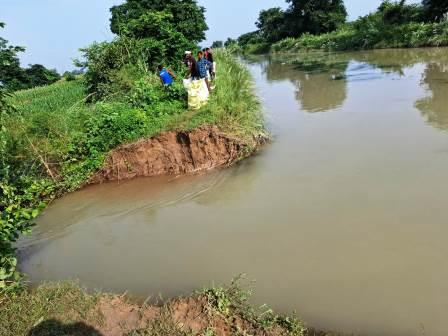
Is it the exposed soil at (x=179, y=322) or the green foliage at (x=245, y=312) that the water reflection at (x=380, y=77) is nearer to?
the green foliage at (x=245, y=312)

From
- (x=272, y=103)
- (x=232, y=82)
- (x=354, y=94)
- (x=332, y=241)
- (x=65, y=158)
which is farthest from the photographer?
(x=272, y=103)

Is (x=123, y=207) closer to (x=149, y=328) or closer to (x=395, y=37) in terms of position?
(x=149, y=328)

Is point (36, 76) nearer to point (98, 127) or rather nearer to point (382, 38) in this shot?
point (382, 38)

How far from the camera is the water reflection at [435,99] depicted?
32.7ft

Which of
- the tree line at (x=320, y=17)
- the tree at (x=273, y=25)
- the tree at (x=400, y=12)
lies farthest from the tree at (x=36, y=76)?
the tree at (x=400, y=12)

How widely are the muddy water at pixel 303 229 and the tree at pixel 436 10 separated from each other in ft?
68.0

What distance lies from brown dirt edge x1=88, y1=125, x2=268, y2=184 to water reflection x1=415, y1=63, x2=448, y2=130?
419cm

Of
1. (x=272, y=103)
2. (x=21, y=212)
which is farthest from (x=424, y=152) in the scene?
(x=272, y=103)

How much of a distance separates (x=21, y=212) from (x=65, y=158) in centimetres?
468

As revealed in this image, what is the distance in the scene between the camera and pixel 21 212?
4898 millimetres

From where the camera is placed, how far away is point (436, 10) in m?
28.0

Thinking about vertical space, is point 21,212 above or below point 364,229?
above

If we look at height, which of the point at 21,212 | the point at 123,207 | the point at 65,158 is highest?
the point at 21,212

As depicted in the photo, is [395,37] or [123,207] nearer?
[123,207]
